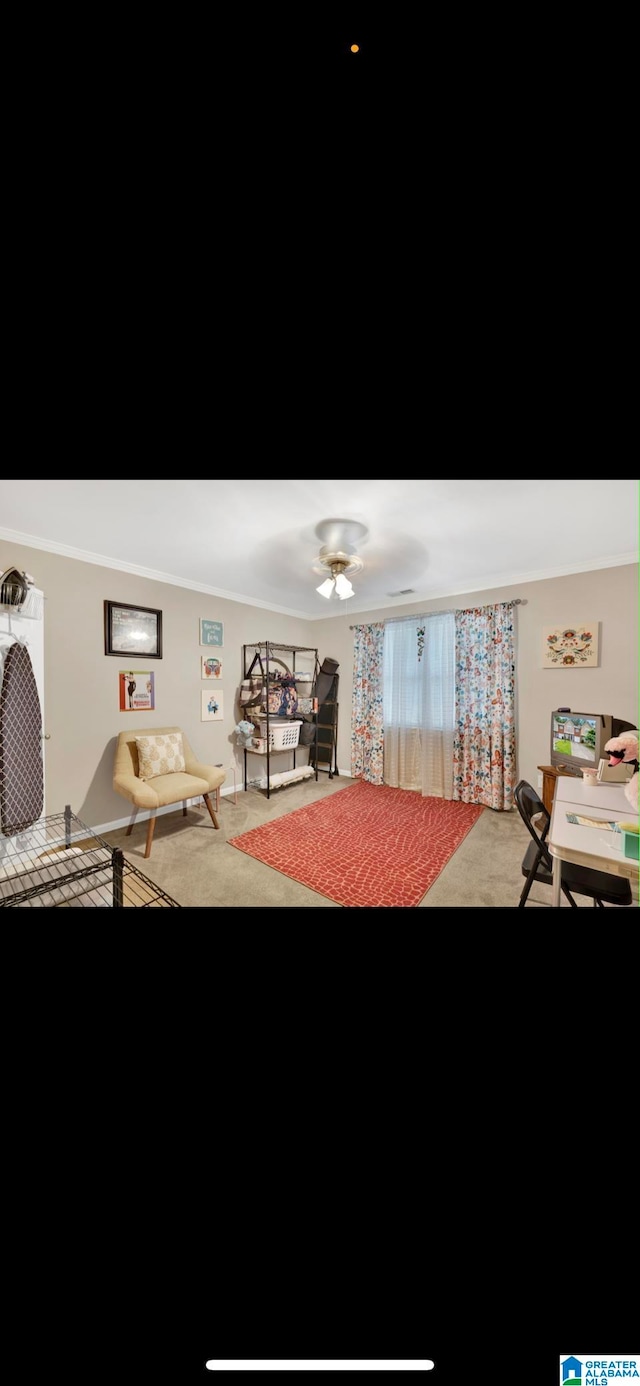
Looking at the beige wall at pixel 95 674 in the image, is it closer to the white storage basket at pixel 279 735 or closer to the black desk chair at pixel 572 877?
the white storage basket at pixel 279 735

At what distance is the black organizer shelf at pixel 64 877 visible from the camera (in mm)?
889

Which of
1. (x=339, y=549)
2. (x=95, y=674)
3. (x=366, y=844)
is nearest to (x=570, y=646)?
(x=339, y=549)

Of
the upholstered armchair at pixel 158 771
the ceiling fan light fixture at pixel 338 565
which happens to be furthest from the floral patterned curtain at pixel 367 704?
the upholstered armchair at pixel 158 771

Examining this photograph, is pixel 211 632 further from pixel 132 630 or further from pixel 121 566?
pixel 121 566

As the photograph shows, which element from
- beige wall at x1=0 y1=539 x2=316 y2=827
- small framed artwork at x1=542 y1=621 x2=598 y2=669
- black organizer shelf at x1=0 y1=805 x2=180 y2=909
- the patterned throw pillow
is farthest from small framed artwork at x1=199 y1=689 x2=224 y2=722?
small framed artwork at x1=542 y1=621 x2=598 y2=669

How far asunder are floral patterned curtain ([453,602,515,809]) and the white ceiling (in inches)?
15.5

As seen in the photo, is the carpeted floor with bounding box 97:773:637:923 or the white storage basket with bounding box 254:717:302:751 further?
the white storage basket with bounding box 254:717:302:751

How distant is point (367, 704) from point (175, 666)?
71.0 inches

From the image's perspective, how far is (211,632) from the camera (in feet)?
9.86

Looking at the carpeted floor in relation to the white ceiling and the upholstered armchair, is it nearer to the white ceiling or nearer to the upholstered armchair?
the upholstered armchair

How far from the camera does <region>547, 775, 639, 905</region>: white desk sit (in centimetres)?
108
